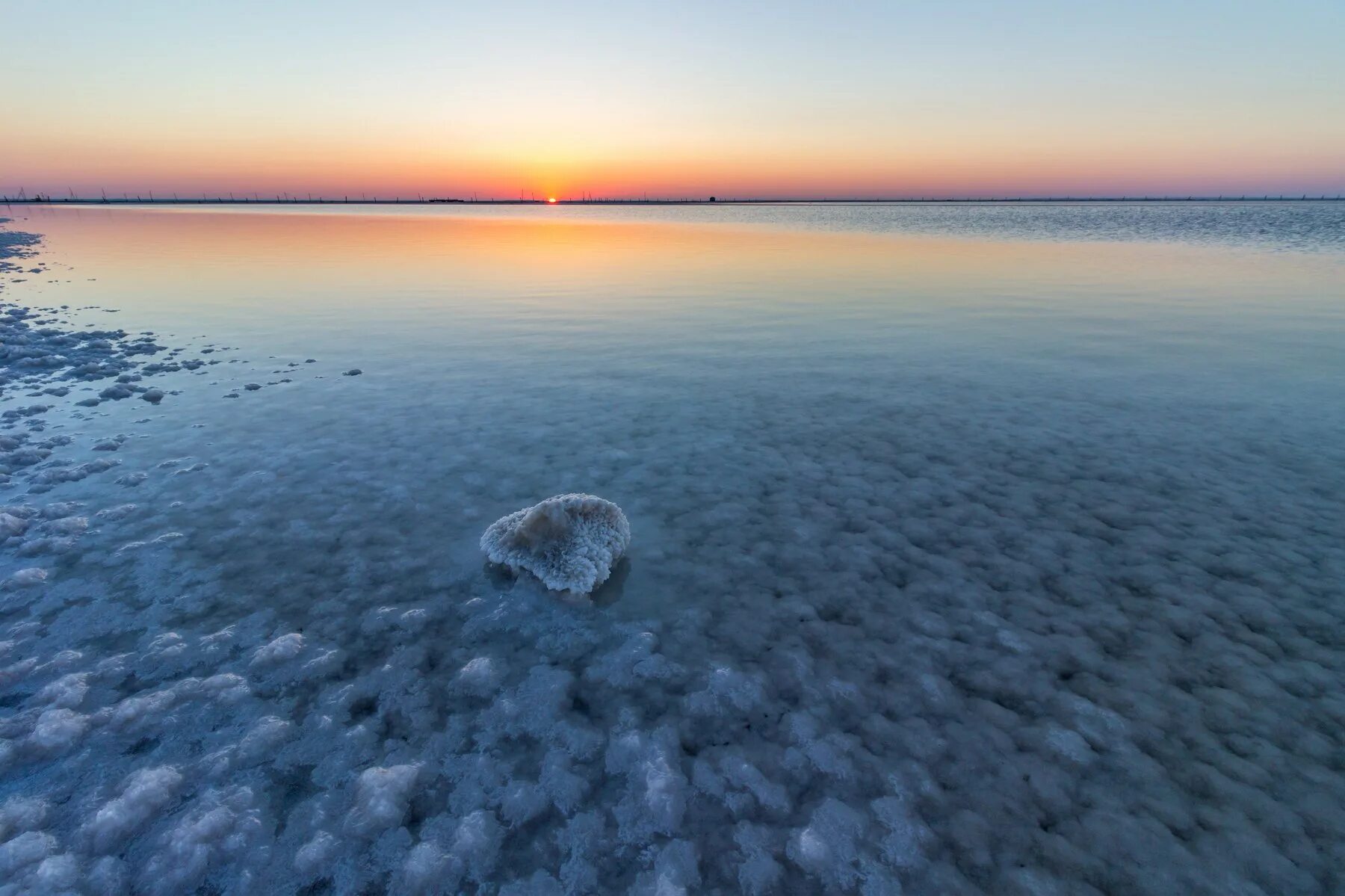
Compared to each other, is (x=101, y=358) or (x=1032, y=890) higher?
(x=101, y=358)

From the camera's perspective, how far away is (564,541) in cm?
684

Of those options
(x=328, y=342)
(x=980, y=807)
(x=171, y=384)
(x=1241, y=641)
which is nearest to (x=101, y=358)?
(x=171, y=384)

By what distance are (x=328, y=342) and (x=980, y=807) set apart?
17903 mm

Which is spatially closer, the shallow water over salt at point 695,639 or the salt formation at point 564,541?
the shallow water over salt at point 695,639

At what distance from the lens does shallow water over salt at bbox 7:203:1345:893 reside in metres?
3.98

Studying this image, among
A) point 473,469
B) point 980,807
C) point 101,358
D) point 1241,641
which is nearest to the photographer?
point 980,807

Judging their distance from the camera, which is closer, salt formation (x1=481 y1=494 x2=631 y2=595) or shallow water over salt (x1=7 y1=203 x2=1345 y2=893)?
shallow water over salt (x1=7 y1=203 x2=1345 y2=893)

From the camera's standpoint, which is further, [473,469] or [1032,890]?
[473,469]

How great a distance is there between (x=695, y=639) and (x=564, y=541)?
191 centimetres

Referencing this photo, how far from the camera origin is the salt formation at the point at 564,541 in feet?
21.7

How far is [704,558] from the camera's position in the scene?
703 centimetres

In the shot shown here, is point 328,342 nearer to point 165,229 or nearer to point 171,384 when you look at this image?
point 171,384

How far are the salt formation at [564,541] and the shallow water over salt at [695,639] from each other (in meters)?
0.29

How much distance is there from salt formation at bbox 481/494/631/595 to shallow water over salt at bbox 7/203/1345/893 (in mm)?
295
